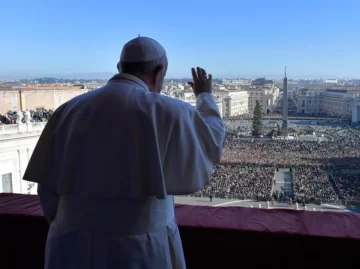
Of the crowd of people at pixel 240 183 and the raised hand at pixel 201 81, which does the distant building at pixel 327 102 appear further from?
the raised hand at pixel 201 81

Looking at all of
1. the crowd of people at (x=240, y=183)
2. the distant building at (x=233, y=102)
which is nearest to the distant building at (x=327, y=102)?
the distant building at (x=233, y=102)

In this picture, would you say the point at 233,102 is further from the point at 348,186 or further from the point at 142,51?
the point at 142,51

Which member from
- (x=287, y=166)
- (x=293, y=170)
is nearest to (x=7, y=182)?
(x=293, y=170)

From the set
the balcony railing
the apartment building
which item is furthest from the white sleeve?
the apartment building

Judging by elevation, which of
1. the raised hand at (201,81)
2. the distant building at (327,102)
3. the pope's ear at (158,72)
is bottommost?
Result: the distant building at (327,102)

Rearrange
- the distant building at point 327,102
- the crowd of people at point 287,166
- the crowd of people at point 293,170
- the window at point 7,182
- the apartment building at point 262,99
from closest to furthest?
the window at point 7,182
the crowd of people at point 287,166
the crowd of people at point 293,170
the distant building at point 327,102
the apartment building at point 262,99

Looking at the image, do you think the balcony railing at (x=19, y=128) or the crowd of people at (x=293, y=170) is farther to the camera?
the crowd of people at (x=293, y=170)

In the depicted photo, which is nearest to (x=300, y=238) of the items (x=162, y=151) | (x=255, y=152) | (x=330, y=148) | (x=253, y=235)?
(x=253, y=235)
